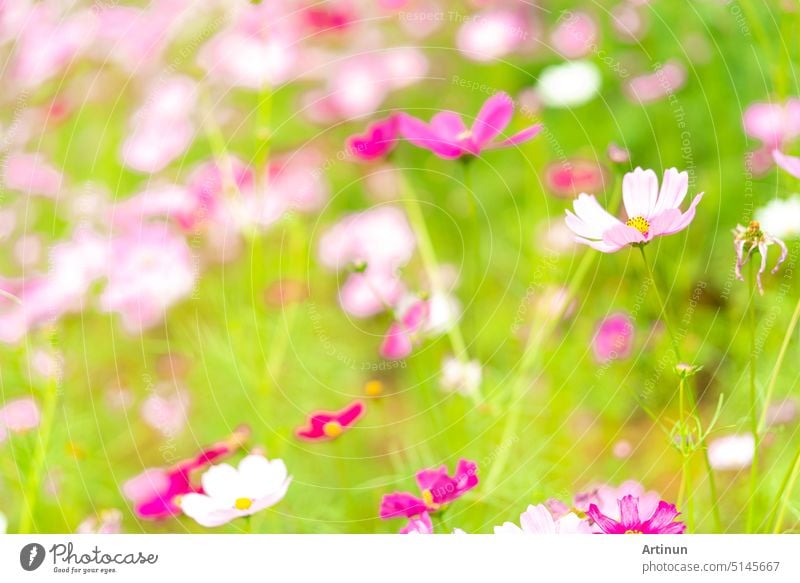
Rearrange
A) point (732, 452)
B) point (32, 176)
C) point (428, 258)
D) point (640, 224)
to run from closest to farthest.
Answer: point (640, 224) < point (732, 452) < point (428, 258) < point (32, 176)

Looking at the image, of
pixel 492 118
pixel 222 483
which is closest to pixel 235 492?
pixel 222 483

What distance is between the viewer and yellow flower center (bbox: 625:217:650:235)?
0.54 metres

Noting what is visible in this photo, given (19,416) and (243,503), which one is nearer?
(243,503)

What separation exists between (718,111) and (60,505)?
79 centimetres

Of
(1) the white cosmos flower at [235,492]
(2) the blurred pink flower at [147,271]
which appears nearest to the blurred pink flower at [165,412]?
(2) the blurred pink flower at [147,271]

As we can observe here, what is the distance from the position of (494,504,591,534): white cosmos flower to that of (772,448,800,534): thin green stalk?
0.47 ft

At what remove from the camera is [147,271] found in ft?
2.58

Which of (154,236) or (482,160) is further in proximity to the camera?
(482,160)

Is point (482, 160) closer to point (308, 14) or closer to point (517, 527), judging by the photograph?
point (308, 14)

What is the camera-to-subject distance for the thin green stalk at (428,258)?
0.76m

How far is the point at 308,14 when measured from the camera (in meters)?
0.83

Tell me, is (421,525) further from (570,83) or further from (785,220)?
(570,83)

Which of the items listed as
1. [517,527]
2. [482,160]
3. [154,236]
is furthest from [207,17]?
[517,527]

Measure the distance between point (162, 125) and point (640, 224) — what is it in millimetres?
527
